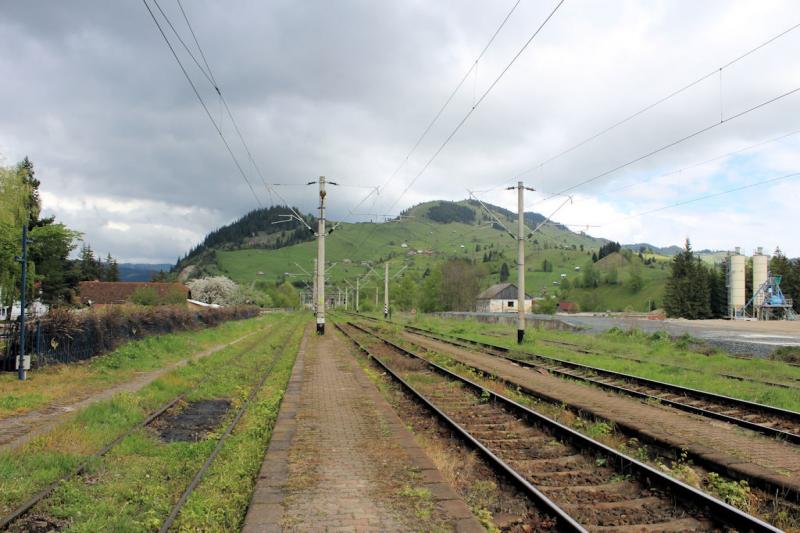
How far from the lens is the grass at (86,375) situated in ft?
44.6

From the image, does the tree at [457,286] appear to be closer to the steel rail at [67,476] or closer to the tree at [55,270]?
the tree at [55,270]

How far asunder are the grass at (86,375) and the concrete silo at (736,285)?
82585mm

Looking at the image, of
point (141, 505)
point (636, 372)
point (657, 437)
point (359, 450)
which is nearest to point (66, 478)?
point (141, 505)

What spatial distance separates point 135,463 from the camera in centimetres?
852

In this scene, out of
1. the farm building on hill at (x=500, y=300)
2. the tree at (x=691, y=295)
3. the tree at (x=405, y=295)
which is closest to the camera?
the tree at (x=691, y=295)

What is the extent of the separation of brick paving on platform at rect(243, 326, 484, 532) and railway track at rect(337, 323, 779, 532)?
3.44ft

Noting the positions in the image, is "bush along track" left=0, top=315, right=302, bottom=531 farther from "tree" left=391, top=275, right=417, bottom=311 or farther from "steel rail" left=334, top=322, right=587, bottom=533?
"tree" left=391, top=275, right=417, bottom=311

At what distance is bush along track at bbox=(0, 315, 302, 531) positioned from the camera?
249 inches

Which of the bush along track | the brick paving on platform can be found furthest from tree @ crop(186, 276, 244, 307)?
the brick paving on platform

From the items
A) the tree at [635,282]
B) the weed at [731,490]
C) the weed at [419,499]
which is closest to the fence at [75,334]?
the weed at [419,499]

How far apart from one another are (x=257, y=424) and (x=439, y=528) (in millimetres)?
6244

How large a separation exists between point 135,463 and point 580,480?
6370 millimetres

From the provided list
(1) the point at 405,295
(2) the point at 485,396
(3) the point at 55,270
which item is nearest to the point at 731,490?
(2) the point at 485,396

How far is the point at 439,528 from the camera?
565 cm
